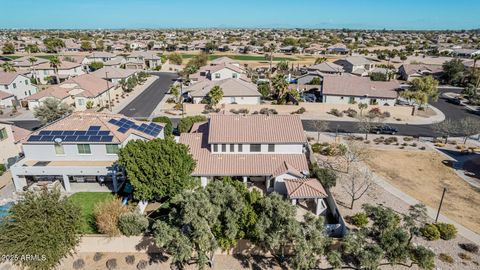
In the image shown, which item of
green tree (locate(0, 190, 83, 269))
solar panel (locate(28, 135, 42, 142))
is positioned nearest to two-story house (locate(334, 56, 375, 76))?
solar panel (locate(28, 135, 42, 142))

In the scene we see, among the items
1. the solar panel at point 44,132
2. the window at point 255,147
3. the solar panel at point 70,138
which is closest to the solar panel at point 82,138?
the solar panel at point 70,138

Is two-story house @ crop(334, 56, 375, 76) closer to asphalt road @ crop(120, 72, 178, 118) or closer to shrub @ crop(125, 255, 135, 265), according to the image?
asphalt road @ crop(120, 72, 178, 118)

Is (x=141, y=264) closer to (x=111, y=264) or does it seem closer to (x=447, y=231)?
(x=111, y=264)

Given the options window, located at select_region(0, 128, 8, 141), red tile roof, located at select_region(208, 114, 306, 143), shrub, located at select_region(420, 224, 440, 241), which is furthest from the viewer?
window, located at select_region(0, 128, 8, 141)

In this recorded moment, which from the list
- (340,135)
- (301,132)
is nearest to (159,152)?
(301,132)

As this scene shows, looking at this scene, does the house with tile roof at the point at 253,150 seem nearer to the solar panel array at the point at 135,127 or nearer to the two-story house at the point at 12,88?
the solar panel array at the point at 135,127
